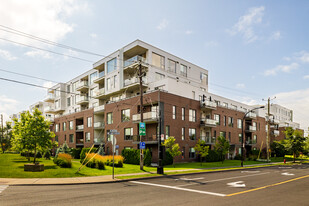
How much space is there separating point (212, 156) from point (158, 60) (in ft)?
61.2

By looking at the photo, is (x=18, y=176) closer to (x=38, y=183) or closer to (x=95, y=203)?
(x=38, y=183)

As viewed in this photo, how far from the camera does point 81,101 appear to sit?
5359 centimetres

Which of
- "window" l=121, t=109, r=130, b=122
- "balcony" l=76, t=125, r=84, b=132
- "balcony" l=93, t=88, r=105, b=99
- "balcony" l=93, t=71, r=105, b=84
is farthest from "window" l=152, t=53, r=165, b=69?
"balcony" l=76, t=125, r=84, b=132

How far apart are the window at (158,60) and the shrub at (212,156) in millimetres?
16809

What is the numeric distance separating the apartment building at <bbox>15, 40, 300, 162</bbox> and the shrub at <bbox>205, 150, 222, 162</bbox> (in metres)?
1.70

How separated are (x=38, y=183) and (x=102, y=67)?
37.9 m

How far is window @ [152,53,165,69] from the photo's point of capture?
3928cm

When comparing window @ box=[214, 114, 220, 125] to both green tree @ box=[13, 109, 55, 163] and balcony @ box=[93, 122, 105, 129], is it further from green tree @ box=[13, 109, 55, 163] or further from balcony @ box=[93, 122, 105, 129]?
green tree @ box=[13, 109, 55, 163]

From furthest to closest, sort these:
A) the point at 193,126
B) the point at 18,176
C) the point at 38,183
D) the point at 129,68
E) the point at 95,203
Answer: the point at 129,68 → the point at 193,126 → the point at 18,176 → the point at 38,183 → the point at 95,203

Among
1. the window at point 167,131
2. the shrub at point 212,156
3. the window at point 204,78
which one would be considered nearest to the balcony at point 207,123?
the shrub at point 212,156

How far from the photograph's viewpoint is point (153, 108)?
1294 inches

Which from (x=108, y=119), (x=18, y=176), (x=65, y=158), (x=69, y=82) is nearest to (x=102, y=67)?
(x=108, y=119)

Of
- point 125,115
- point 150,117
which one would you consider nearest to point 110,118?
point 125,115

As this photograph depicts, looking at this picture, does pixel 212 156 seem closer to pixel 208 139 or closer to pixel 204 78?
pixel 208 139
